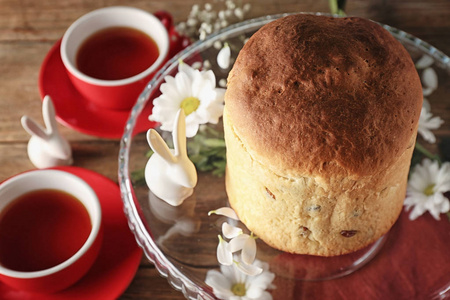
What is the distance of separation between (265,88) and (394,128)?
0.80 ft

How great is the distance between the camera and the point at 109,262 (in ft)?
4.57

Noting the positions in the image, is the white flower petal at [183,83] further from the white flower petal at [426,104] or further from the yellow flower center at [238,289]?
the white flower petal at [426,104]

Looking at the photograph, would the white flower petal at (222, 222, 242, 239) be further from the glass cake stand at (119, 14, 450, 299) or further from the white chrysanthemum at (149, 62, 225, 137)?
the white chrysanthemum at (149, 62, 225, 137)

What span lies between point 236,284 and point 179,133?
0.34 meters

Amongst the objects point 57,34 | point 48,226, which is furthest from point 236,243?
point 57,34

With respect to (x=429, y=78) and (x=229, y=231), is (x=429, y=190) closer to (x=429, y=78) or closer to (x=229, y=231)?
(x=429, y=78)

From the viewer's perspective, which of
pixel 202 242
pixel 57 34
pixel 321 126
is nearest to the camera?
pixel 321 126

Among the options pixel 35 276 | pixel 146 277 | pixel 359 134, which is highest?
pixel 359 134

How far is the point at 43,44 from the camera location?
188 cm

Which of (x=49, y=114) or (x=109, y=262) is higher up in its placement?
(x=49, y=114)

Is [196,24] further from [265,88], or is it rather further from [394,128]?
[394,128]

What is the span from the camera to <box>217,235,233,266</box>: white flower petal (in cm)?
121

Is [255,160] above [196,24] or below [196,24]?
above

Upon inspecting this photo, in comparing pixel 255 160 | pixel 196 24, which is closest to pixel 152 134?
pixel 255 160
